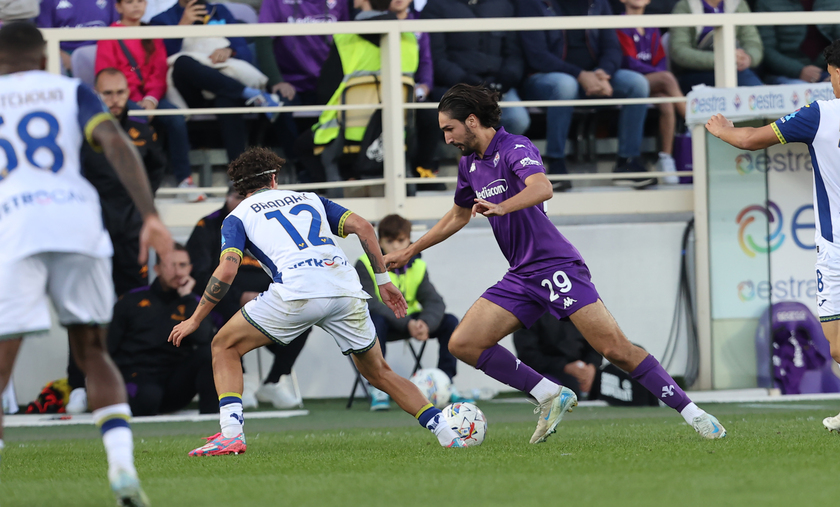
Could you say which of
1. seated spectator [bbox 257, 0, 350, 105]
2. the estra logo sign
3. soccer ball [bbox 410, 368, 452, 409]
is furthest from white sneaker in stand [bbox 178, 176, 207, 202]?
the estra logo sign

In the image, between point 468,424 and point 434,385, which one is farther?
point 434,385

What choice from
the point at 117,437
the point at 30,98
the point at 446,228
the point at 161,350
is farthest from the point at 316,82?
the point at 117,437

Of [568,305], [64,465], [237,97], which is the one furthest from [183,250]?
[568,305]

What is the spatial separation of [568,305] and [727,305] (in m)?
5.79

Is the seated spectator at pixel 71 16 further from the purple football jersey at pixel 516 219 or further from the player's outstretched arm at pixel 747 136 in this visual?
the player's outstretched arm at pixel 747 136

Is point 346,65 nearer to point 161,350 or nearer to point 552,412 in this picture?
point 161,350

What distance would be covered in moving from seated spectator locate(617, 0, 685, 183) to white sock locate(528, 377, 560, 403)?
656cm

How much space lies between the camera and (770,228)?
11.5m

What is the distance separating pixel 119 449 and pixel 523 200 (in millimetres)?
2692

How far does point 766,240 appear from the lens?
1148 cm

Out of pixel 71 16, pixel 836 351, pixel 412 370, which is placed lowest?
pixel 412 370

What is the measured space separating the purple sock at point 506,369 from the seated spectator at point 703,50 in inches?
285

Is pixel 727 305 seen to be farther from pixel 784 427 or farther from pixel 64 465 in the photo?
pixel 64 465

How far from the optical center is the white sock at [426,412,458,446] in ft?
21.0
